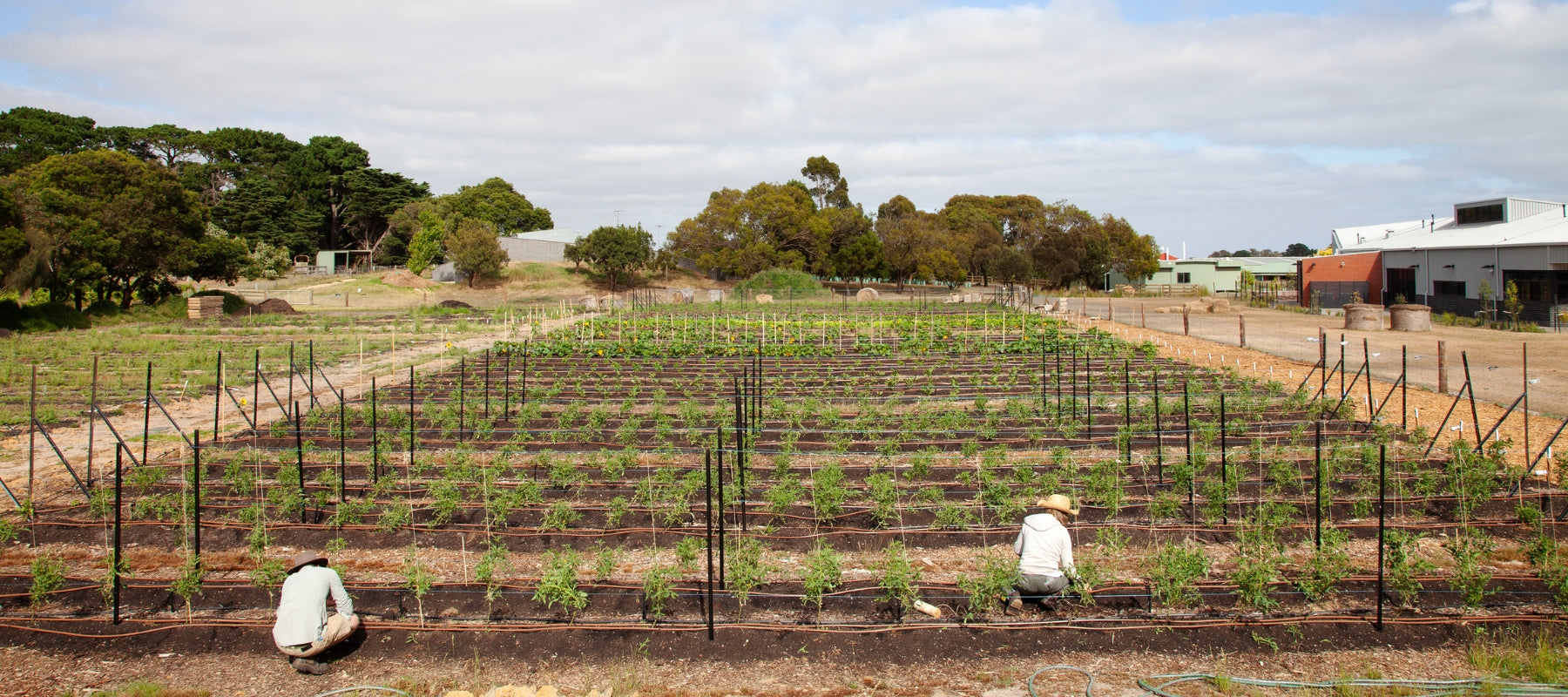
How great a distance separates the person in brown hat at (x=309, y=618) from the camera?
5469 mm

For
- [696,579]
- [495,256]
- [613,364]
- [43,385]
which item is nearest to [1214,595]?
[696,579]

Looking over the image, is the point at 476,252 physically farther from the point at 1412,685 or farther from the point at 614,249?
the point at 1412,685

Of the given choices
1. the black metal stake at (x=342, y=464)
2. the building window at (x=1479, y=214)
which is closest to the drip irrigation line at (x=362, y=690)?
the black metal stake at (x=342, y=464)

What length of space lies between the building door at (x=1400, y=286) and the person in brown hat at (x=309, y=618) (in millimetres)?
38239

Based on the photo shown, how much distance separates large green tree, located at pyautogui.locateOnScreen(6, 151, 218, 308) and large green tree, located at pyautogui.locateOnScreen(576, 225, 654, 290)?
19307mm

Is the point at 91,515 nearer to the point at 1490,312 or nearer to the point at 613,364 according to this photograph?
the point at 613,364

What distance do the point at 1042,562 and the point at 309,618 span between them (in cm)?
469

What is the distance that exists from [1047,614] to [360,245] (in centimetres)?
6546

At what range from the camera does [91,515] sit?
8391mm

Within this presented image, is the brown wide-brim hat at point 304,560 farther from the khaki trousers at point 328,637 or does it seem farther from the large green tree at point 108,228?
the large green tree at point 108,228

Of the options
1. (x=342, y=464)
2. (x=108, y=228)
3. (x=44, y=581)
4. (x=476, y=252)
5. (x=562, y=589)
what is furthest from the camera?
(x=476, y=252)

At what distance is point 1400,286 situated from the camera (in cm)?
3566

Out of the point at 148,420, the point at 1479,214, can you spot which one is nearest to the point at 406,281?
the point at 148,420

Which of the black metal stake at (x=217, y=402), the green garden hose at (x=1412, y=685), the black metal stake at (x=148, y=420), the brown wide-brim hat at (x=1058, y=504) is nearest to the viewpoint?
the green garden hose at (x=1412, y=685)
